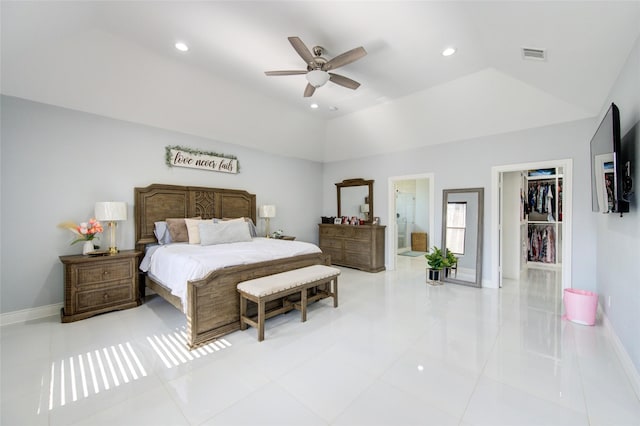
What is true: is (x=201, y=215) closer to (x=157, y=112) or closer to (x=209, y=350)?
(x=157, y=112)

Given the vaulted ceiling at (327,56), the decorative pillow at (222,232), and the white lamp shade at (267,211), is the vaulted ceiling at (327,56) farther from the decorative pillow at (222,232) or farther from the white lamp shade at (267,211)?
the decorative pillow at (222,232)

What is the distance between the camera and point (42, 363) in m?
2.28

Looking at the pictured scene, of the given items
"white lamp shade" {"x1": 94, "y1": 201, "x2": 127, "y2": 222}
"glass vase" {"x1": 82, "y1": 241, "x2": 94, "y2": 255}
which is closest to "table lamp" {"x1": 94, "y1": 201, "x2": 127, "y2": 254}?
"white lamp shade" {"x1": 94, "y1": 201, "x2": 127, "y2": 222}

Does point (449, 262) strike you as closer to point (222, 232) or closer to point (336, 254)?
point (336, 254)

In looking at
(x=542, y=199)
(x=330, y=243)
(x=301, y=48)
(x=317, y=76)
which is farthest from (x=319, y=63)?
(x=542, y=199)

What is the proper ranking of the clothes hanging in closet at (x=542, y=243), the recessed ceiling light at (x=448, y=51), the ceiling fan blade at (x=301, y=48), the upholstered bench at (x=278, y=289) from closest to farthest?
the ceiling fan blade at (x=301, y=48) → the upholstered bench at (x=278, y=289) → the recessed ceiling light at (x=448, y=51) → the clothes hanging in closet at (x=542, y=243)

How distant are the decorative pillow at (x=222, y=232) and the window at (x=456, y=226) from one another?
12.4 feet

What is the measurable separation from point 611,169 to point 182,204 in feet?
17.9

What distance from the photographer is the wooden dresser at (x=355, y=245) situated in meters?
5.63

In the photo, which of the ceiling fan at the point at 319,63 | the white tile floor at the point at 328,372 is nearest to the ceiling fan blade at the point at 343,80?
the ceiling fan at the point at 319,63

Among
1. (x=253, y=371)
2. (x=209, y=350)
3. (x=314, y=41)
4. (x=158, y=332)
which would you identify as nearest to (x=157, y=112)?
(x=314, y=41)

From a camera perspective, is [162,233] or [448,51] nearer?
[448,51]

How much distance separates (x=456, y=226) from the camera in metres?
4.86

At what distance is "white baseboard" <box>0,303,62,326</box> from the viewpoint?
308 centimetres
